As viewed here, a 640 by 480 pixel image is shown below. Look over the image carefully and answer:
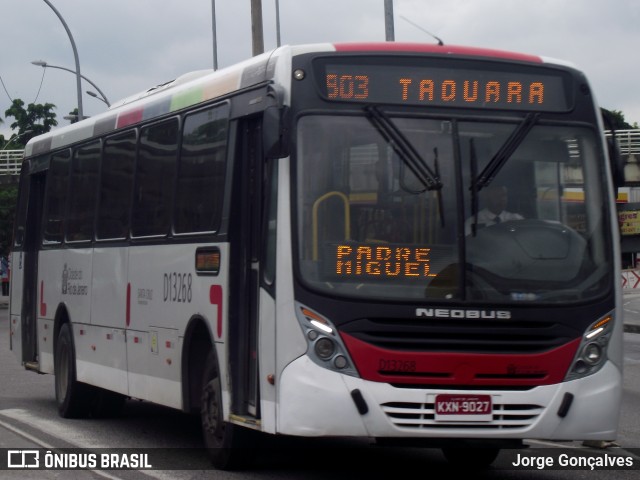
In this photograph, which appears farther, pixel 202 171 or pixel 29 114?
pixel 29 114

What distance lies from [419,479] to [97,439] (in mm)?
3662

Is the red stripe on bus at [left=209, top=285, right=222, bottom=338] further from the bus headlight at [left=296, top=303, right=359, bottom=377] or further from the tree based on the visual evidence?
the tree

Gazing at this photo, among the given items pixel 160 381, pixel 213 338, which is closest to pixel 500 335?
pixel 213 338

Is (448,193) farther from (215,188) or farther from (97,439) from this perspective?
(97,439)

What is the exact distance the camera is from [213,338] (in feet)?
33.1

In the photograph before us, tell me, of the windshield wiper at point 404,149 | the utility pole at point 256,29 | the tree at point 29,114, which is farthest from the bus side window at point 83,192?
the tree at point 29,114

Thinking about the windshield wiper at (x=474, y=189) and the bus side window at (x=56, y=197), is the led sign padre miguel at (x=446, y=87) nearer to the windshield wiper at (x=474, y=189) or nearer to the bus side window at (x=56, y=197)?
the windshield wiper at (x=474, y=189)

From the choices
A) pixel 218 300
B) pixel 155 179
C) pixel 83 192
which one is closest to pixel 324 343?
pixel 218 300

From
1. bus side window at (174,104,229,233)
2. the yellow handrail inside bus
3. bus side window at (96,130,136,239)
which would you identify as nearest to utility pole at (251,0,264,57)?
bus side window at (96,130,136,239)

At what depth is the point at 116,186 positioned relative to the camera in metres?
13.0

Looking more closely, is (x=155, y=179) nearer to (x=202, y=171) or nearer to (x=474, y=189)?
(x=202, y=171)

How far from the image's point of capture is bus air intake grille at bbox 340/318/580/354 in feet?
28.1

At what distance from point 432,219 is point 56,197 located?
762cm

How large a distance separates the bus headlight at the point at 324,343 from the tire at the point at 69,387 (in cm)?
627
